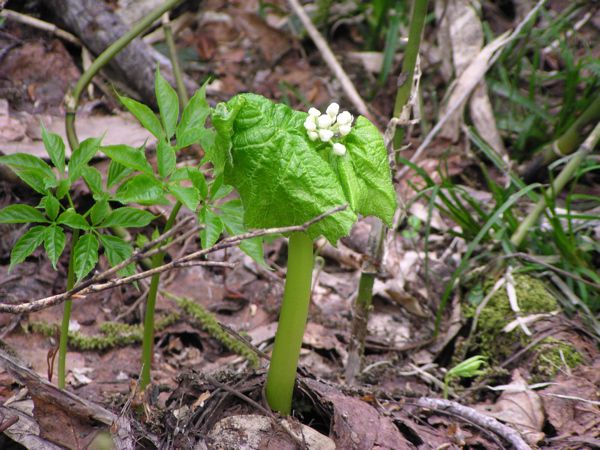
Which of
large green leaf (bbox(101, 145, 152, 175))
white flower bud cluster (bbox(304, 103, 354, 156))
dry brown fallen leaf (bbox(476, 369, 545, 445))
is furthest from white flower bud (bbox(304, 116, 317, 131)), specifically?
dry brown fallen leaf (bbox(476, 369, 545, 445))

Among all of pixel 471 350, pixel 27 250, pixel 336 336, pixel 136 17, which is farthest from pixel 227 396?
pixel 136 17

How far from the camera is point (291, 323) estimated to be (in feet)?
4.81

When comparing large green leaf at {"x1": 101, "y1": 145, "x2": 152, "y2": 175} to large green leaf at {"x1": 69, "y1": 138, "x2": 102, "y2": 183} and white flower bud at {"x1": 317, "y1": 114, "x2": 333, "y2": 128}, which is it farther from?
white flower bud at {"x1": 317, "y1": 114, "x2": 333, "y2": 128}

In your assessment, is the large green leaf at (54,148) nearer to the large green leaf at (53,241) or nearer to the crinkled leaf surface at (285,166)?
the large green leaf at (53,241)

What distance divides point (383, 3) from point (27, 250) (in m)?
3.42

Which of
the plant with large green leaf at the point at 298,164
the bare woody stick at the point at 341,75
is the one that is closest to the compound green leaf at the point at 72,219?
the plant with large green leaf at the point at 298,164

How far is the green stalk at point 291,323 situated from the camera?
141 centimetres

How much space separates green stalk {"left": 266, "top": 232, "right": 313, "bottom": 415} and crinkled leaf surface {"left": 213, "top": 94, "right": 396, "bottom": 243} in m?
0.10

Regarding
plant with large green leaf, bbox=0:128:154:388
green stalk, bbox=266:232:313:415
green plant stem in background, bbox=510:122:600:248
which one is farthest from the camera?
green plant stem in background, bbox=510:122:600:248

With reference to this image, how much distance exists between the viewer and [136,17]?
12.7 feet

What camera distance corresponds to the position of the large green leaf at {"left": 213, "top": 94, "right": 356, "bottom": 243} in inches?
49.5

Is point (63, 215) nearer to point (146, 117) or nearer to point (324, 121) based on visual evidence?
point (146, 117)

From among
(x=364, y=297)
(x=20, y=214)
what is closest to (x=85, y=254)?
(x=20, y=214)

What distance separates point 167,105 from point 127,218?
1.04 ft
